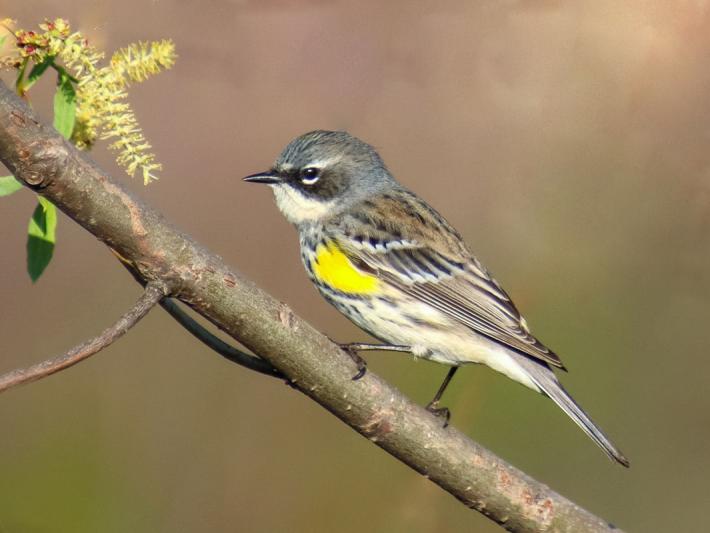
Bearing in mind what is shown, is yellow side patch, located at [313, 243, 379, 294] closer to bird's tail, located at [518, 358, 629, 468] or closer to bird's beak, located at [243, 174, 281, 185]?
bird's beak, located at [243, 174, 281, 185]

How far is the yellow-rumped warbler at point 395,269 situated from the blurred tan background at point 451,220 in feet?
1.45

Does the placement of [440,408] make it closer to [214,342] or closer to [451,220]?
[214,342]

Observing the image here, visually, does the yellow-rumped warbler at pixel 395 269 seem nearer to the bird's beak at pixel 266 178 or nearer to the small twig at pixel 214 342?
the bird's beak at pixel 266 178

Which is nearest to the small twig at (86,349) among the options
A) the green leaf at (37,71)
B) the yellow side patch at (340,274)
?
the green leaf at (37,71)

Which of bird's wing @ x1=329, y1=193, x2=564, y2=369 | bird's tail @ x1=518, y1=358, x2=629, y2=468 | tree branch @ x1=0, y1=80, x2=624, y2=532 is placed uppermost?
bird's wing @ x1=329, y1=193, x2=564, y2=369

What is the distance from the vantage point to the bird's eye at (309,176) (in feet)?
13.3

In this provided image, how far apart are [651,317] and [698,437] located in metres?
0.61

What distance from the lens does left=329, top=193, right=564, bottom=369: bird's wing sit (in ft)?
12.0

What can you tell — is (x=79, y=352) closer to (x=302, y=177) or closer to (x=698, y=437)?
(x=302, y=177)

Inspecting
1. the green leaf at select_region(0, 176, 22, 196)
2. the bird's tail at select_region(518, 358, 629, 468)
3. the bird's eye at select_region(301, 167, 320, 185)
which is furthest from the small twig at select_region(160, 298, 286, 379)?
the bird's eye at select_region(301, 167, 320, 185)

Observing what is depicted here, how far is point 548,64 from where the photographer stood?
5.53 meters

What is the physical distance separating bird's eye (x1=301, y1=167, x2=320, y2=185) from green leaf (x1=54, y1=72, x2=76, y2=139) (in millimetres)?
2125

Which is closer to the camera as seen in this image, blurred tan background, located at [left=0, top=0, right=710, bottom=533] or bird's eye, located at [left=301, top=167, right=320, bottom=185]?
bird's eye, located at [left=301, top=167, right=320, bottom=185]

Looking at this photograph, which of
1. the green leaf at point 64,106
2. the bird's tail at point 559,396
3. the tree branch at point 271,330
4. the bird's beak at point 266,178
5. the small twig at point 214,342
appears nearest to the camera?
the tree branch at point 271,330
